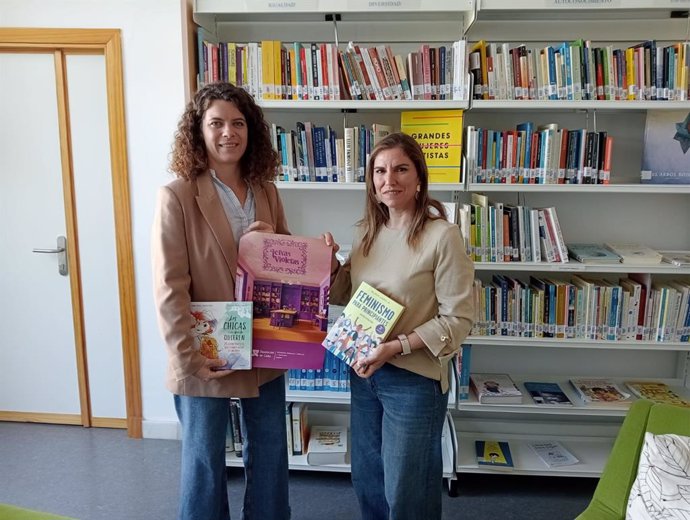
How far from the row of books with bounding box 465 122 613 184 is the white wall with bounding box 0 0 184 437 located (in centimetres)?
161

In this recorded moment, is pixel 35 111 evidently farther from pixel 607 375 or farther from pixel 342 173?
pixel 607 375

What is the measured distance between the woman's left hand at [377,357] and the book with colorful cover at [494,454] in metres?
1.32

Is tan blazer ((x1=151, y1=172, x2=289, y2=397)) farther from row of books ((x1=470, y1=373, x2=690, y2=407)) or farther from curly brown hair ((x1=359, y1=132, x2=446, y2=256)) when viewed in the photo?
row of books ((x1=470, y1=373, x2=690, y2=407))

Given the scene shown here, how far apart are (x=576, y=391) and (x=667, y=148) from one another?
4.21 feet

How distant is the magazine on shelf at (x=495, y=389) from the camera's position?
8.36 feet

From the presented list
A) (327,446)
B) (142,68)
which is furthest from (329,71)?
(327,446)

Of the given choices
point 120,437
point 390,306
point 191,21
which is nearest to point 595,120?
point 390,306

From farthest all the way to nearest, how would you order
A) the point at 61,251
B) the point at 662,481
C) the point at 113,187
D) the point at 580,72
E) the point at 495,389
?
the point at 61,251 → the point at 113,187 → the point at 495,389 → the point at 580,72 → the point at 662,481

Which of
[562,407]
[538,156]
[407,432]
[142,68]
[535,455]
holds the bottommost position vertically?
[535,455]

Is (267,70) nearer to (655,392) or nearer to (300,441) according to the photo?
(300,441)

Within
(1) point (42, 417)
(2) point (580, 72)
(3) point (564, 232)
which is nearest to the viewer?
(2) point (580, 72)

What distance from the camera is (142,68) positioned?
9.05 feet

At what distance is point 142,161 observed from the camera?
2844mm

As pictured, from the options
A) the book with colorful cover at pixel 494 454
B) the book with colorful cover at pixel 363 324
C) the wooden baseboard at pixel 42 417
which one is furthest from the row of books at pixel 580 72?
the wooden baseboard at pixel 42 417
